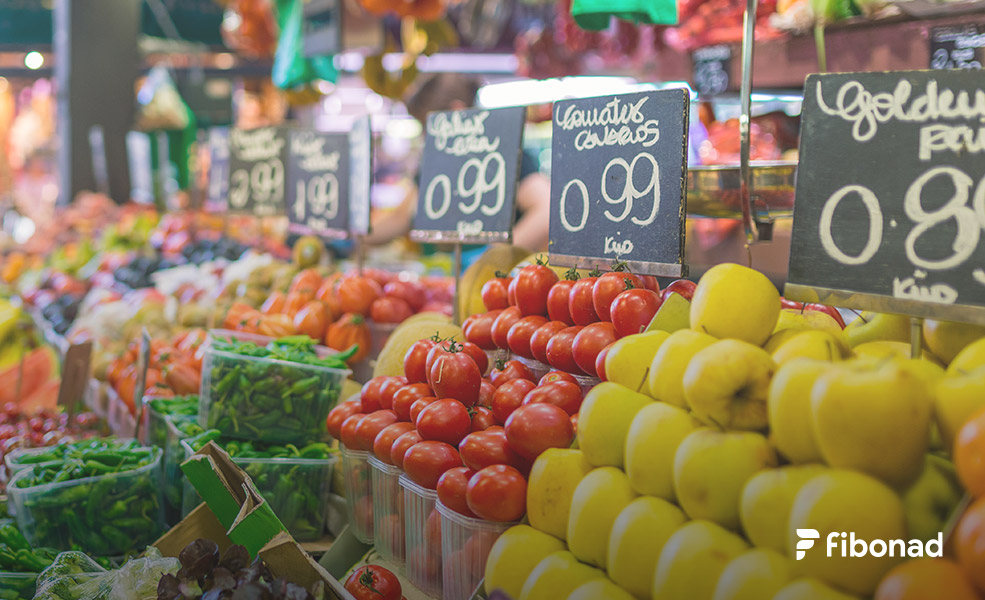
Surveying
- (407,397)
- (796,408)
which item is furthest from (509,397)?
(796,408)

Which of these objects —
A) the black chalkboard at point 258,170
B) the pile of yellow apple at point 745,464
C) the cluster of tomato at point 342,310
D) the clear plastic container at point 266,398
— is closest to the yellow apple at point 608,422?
the pile of yellow apple at point 745,464

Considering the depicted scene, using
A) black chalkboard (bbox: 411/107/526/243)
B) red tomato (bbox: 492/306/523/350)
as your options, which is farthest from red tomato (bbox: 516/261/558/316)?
black chalkboard (bbox: 411/107/526/243)

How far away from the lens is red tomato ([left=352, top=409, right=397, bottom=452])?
6.34 ft

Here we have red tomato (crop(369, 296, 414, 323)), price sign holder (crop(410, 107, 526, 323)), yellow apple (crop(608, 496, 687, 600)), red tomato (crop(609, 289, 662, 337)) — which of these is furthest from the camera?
red tomato (crop(369, 296, 414, 323))

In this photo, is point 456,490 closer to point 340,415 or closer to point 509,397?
point 509,397

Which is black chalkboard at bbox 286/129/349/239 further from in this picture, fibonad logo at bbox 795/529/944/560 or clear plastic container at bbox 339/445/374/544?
fibonad logo at bbox 795/529/944/560

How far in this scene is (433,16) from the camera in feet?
16.8

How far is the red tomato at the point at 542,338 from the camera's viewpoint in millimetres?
1968

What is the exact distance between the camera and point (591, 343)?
5.86 feet

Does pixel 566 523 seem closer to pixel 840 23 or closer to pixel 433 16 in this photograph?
pixel 840 23

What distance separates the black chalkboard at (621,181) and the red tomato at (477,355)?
1.29 feet

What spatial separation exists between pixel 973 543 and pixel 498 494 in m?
0.80

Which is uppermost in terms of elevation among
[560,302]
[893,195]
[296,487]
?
[893,195]

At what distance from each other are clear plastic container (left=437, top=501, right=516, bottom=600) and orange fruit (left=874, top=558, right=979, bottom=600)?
29.5 inches
